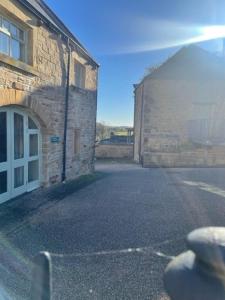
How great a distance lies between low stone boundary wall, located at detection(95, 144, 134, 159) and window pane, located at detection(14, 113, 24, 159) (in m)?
16.8

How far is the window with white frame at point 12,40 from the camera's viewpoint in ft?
20.5

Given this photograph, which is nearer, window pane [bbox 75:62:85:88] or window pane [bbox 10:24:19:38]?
window pane [bbox 10:24:19:38]

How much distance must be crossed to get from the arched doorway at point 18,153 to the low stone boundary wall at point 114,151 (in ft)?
52.0

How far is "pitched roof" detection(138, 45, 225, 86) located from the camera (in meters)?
17.9

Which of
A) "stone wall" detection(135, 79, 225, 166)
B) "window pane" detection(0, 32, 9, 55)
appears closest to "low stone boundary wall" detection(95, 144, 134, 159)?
"stone wall" detection(135, 79, 225, 166)

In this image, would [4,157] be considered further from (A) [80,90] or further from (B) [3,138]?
Answer: (A) [80,90]

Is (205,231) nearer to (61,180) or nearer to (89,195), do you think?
(89,195)

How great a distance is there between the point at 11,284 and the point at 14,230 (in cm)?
182

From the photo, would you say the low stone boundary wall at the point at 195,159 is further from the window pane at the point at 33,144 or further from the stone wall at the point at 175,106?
the window pane at the point at 33,144

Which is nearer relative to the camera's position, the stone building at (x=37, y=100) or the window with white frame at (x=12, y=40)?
the window with white frame at (x=12, y=40)

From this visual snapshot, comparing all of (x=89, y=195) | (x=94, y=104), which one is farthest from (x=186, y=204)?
(x=94, y=104)

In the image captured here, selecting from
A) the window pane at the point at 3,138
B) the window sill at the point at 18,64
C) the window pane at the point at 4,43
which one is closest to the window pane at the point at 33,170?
the window pane at the point at 3,138

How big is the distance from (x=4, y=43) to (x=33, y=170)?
12.1 ft

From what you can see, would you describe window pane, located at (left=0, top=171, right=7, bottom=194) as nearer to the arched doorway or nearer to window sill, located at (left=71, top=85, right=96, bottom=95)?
the arched doorway
